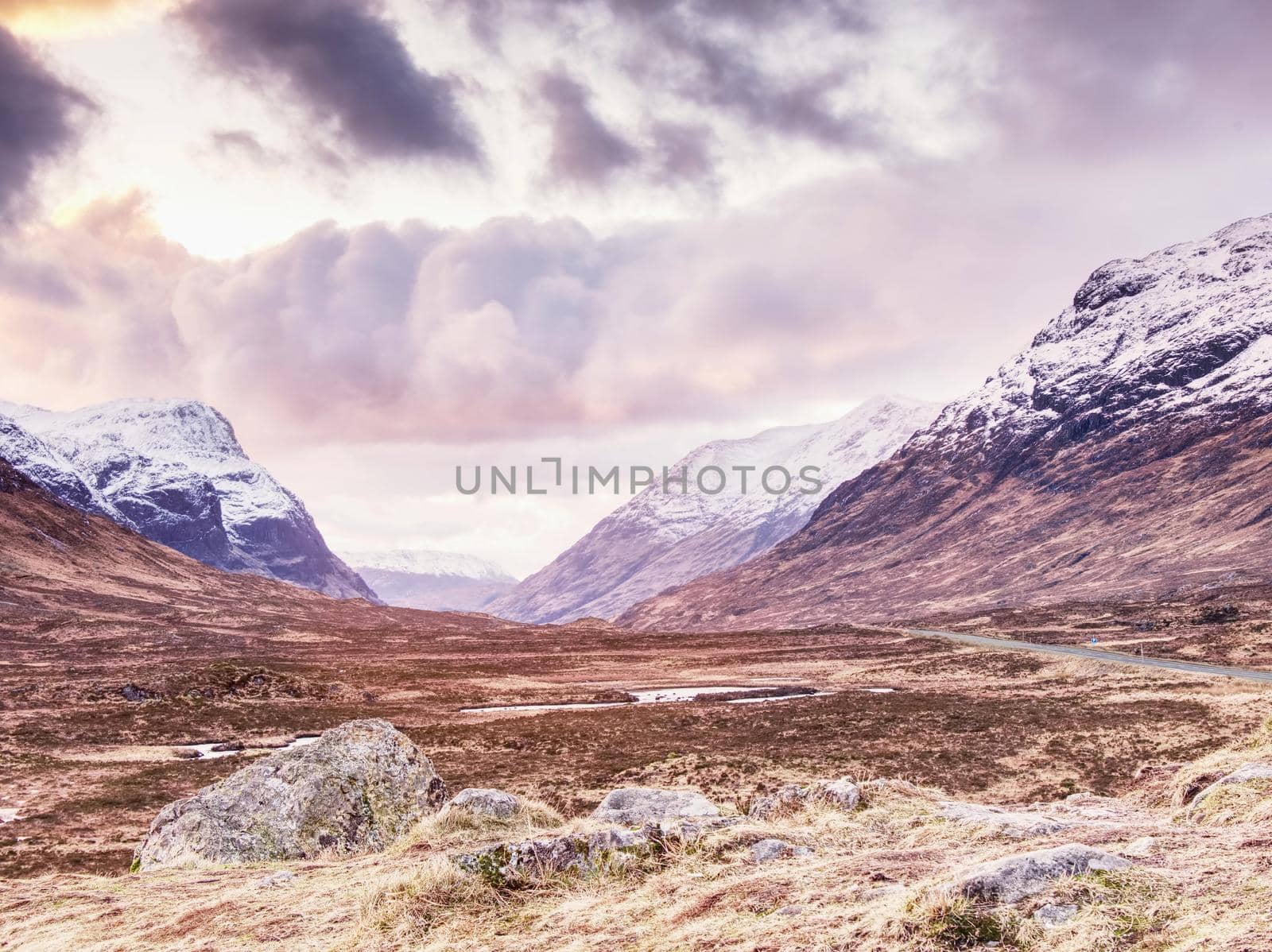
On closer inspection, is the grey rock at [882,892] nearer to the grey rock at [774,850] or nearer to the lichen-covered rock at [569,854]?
the grey rock at [774,850]

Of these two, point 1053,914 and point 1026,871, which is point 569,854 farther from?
point 1053,914

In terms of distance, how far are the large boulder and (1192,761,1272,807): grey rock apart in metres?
14.4

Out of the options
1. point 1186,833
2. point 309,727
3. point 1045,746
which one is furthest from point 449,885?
point 309,727

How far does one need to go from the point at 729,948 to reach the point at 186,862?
12.7 m

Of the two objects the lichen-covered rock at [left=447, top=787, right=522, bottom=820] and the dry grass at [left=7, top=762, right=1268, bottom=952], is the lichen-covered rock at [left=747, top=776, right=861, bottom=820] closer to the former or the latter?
the dry grass at [left=7, top=762, right=1268, bottom=952]

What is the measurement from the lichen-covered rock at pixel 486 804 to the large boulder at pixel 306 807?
4.32 meters

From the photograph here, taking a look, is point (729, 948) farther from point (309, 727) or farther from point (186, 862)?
point (309, 727)

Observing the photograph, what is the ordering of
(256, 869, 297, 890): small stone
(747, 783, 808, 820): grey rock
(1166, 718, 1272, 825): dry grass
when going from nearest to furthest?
(1166, 718, 1272, 825): dry grass, (256, 869, 297, 890): small stone, (747, 783, 808, 820): grey rock

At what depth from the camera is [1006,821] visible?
36.2 ft

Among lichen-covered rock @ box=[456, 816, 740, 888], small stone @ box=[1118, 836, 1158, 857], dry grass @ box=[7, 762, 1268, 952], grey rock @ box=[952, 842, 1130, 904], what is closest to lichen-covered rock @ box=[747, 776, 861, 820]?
dry grass @ box=[7, 762, 1268, 952]

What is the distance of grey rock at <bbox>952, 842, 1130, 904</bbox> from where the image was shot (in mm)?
7332

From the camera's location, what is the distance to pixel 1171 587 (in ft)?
→ 434

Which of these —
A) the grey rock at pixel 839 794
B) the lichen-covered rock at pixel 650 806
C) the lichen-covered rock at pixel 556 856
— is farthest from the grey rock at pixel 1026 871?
the lichen-covered rock at pixel 650 806

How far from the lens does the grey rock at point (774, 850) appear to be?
10.0 meters
